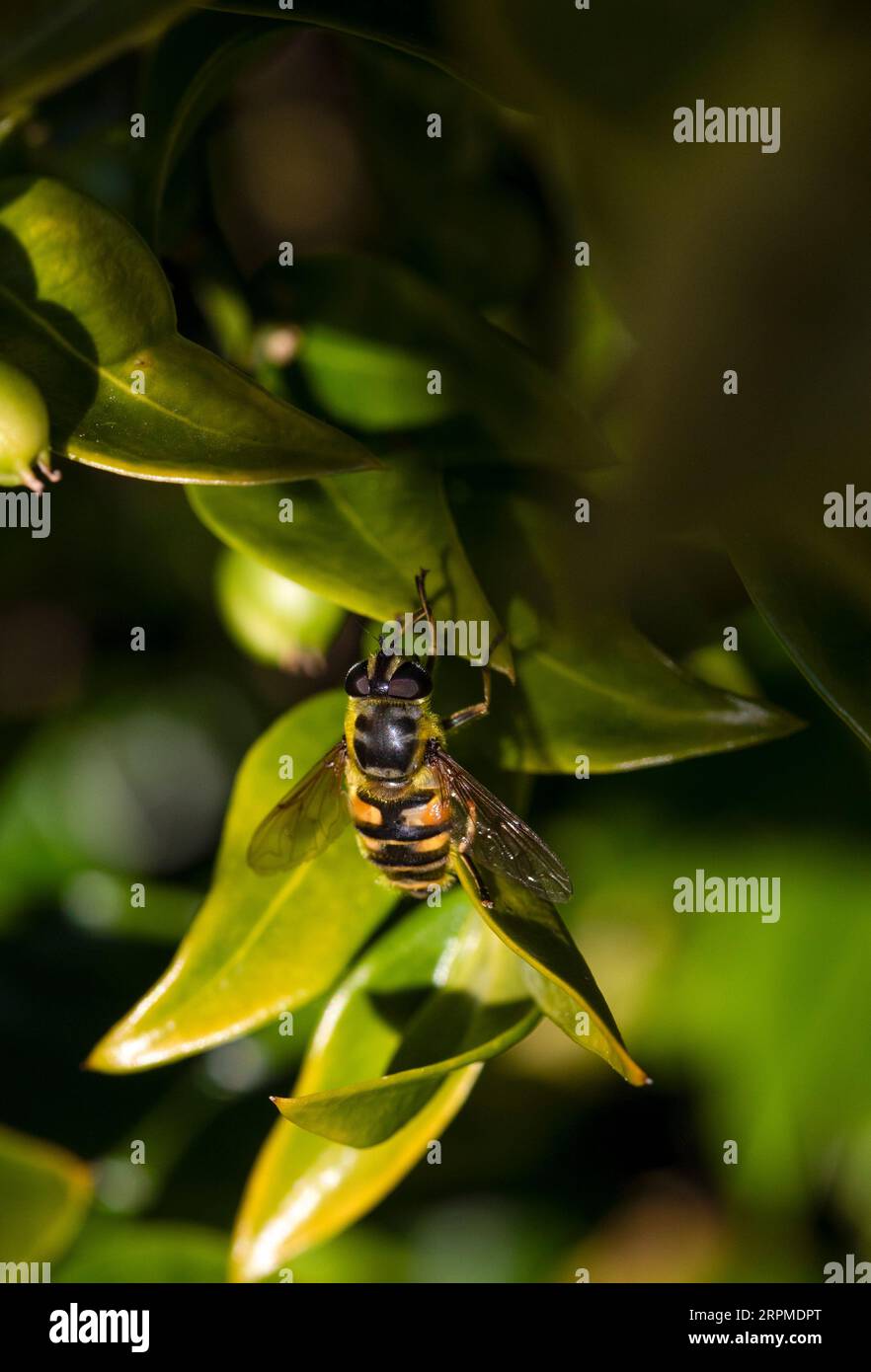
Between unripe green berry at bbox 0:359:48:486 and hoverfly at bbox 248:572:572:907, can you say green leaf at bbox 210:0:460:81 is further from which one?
hoverfly at bbox 248:572:572:907

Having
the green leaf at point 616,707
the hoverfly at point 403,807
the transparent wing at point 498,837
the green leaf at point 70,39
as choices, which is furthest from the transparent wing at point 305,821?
the green leaf at point 70,39

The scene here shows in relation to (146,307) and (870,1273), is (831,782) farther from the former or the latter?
(146,307)

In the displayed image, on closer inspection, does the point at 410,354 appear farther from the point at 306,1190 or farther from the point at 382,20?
the point at 306,1190

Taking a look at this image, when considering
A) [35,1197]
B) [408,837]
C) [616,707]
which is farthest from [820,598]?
[35,1197]

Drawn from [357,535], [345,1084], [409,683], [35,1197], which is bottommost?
[35,1197]

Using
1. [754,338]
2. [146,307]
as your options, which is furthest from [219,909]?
[754,338]
